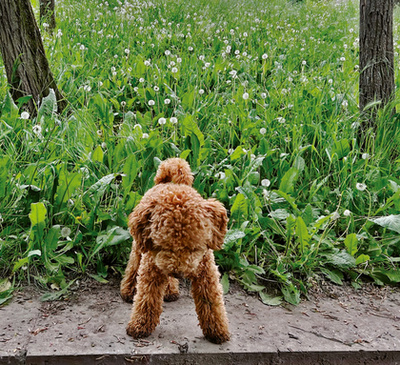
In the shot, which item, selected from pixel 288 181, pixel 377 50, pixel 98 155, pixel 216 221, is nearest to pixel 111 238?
pixel 98 155

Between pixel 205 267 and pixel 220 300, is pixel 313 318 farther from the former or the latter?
pixel 205 267

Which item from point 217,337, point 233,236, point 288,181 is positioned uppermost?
point 288,181

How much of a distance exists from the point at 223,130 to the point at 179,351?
2024 mm

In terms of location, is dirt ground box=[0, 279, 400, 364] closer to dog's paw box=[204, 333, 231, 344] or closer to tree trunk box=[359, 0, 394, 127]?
dog's paw box=[204, 333, 231, 344]

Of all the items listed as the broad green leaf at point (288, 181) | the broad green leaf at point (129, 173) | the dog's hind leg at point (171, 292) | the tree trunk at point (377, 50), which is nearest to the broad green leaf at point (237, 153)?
the broad green leaf at point (288, 181)

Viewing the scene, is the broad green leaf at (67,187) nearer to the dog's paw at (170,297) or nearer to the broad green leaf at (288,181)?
the dog's paw at (170,297)

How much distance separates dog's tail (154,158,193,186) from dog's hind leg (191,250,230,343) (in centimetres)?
37

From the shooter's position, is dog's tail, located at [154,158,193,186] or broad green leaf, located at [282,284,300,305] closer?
dog's tail, located at [154,158,193,186]

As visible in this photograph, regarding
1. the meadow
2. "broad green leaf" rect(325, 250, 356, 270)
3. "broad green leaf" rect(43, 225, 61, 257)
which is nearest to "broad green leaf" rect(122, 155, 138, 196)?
the meadow

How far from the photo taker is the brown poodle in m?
1.67

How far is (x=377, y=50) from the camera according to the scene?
368 centimetres

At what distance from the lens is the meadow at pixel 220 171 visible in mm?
2457

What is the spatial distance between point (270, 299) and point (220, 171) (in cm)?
109

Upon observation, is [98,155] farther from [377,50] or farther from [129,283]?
[377,50]
